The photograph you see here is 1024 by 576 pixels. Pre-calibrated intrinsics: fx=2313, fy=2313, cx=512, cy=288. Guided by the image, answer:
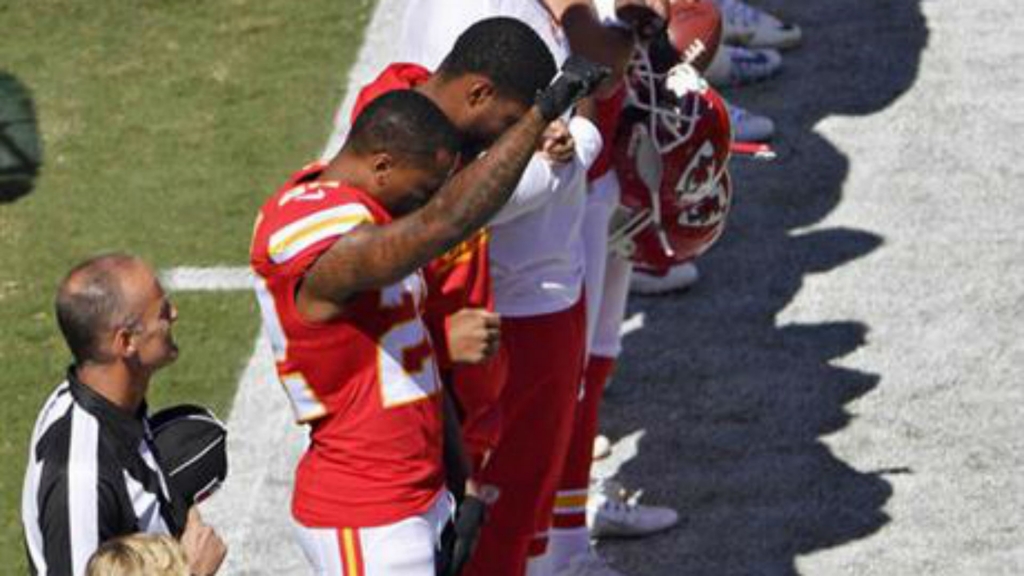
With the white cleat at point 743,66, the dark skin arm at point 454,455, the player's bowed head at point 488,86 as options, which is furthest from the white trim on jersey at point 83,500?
the white cleat at point 743,66

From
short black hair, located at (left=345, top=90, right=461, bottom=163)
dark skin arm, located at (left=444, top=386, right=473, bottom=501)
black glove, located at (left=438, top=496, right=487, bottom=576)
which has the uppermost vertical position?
short black hair, located at (left=345, top=90, right=461, bottom=163)

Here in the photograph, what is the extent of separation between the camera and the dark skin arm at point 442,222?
182 inches

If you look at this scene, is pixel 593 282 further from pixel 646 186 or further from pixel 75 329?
pixel 75 329

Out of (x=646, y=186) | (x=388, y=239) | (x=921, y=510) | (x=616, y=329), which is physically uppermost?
(x=388, y=239)

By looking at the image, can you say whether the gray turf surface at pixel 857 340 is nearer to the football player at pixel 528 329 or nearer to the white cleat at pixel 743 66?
the white cleat at pixel 743 66

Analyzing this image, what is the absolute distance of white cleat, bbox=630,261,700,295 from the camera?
8328 mm

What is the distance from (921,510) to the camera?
7035 millimetres

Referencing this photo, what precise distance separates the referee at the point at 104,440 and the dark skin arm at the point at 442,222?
433mm

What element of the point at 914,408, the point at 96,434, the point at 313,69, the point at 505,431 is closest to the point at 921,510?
the point at 914,408

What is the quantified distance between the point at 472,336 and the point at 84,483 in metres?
1.04

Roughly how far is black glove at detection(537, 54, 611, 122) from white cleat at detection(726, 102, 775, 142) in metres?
4.59

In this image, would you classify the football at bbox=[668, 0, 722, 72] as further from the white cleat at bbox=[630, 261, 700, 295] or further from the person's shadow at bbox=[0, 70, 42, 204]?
the person's shadow at bbox=[0, 70, 42, 204]

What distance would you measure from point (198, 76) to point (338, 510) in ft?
16.8

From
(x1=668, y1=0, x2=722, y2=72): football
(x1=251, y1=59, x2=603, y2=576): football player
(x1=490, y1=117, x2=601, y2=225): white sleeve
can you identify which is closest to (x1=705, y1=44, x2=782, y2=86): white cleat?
(x1=668, y1=0, x2=722, y2=72): football
